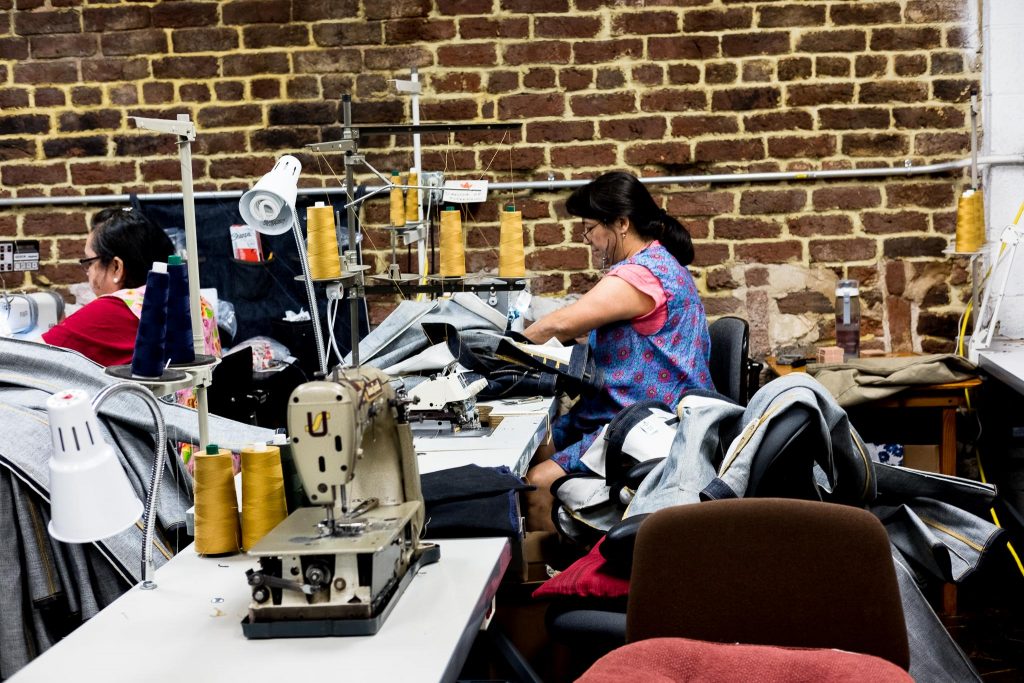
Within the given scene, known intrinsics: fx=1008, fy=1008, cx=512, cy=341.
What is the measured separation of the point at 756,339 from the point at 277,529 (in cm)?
316

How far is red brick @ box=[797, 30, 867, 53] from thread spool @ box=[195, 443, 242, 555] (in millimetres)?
3361

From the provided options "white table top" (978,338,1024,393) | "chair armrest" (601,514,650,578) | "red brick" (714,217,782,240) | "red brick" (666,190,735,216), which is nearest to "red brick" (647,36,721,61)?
"red brick" (666,190,735,216)

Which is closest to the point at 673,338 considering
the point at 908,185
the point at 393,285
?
the point at 393,285

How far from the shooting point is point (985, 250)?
394cm

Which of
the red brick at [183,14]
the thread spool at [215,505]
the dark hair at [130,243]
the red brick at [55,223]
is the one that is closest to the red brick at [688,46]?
the red brick at [183,14]

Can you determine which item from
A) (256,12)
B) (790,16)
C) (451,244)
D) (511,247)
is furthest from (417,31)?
(511,247)

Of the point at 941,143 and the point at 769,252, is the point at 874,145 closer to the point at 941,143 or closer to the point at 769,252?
the point at 941,143

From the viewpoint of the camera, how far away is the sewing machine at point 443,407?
8.89 ft

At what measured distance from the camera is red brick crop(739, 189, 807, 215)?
433 centimetres

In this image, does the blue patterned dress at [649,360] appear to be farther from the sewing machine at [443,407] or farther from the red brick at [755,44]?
the red brick at [755,44]

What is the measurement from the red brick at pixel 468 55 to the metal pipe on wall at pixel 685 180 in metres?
0.53

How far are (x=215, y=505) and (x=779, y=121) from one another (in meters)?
3.28

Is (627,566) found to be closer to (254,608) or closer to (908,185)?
(254,608)

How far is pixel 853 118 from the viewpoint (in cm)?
429
